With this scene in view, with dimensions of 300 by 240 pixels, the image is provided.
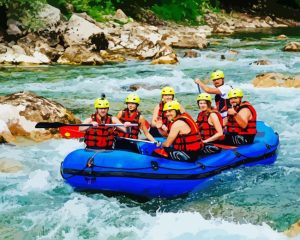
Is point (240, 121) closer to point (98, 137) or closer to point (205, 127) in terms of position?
point (205, 127)

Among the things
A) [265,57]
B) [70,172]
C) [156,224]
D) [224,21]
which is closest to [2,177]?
[70,172]

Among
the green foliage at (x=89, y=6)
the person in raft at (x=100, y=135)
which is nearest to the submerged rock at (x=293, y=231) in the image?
the person in raft at (x=100, y=135)

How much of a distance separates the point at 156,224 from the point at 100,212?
34.6 inches

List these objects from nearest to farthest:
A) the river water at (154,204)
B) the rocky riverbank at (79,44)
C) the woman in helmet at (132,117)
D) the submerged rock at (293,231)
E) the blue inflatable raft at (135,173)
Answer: the submerged rock at (293,231) < the river water at (154,204) < the blue inflatable raft at (135,173) < the woman in helmet at (132,117) < the rocky riverbank at (79,44)

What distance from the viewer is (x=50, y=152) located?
33.0 ft

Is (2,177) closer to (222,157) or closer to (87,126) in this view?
(87,126)

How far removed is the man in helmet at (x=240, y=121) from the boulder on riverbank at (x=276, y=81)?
287 inches

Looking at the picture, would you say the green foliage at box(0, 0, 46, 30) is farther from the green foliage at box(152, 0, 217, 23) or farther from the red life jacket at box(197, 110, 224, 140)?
the red life jacket at box(197, 110, 224, 140)

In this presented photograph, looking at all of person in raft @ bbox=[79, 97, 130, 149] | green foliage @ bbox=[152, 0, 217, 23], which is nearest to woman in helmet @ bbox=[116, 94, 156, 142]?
person in raft @ bbox=[79, 97, 130, 149]

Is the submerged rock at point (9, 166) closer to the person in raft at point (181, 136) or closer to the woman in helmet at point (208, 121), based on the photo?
the person in raft at point (181, 136)

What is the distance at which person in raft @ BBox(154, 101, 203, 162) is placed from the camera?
24.9 ft

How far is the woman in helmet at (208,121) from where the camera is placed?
28.2 feet

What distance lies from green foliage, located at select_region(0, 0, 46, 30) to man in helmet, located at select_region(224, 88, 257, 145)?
14359 mm

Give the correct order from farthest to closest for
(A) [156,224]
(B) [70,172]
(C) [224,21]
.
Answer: (C) [224,21], (B) [70,172], (A) [156,224]
